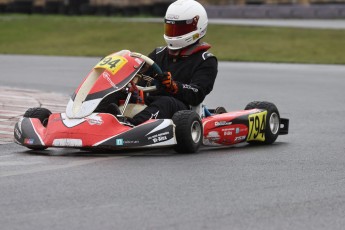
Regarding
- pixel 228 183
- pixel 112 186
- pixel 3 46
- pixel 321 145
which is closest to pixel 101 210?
pixel 112 186

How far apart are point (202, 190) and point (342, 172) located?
1452 mm

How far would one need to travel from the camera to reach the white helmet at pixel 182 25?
9523mm

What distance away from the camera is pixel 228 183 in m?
7.02

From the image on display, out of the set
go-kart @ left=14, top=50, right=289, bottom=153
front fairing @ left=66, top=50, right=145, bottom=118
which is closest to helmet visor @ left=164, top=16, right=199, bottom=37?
go-kart @ left=14, top=50, right=289, bottom=153

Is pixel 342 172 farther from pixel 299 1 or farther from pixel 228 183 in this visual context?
pixel 299 1

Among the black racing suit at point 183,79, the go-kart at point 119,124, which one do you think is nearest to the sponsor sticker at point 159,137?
the go-kart at point 119,124

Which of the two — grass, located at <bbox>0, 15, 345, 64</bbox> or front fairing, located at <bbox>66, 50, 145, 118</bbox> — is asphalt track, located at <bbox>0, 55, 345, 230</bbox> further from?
grass, located at <bbox>0, 15, 345, 64</bbox>

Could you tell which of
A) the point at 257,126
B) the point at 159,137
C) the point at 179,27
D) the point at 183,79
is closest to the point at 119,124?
the point at 159,137

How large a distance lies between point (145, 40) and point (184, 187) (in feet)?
75.9

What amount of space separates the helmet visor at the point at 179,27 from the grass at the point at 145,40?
13.8 meters

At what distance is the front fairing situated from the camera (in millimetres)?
8523

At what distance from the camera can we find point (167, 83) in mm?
8820

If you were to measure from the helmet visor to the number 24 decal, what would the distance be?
94cm

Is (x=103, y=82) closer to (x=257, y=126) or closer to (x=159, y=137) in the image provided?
(x=159, y=137)
